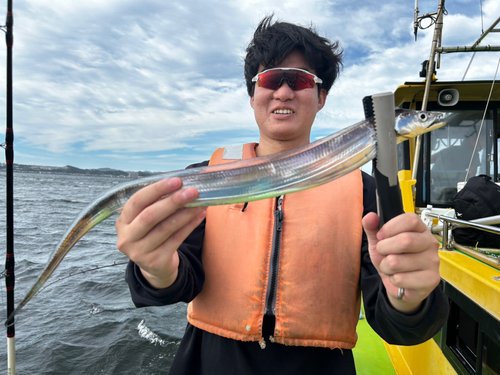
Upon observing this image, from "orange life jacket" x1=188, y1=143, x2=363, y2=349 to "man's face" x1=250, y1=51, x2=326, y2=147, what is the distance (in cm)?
48

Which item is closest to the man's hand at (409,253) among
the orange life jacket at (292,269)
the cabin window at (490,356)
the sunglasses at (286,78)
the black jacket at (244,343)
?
the black jacket at (244,343)

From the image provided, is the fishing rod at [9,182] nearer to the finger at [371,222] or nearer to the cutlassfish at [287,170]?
the cutlassfish at [287,170]

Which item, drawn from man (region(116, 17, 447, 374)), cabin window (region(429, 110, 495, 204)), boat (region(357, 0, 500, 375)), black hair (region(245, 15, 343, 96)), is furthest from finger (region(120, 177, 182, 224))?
cabin window (region(429, 110, 495, 204))

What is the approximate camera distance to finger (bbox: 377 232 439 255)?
49.1 inches

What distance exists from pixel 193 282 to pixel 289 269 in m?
0.67

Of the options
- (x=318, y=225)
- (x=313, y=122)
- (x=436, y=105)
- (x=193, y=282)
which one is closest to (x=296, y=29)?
(x=313, y=122)

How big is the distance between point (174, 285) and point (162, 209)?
644 millimetres

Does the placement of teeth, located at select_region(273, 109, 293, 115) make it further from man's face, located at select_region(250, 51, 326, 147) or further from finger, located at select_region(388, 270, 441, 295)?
finger, located at select_region(388, 270, 441, 295)

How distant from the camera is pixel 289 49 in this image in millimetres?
2484

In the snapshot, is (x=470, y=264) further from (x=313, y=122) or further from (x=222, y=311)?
(x=222, y=311)

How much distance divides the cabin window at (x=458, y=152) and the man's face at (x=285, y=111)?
4.83 meters

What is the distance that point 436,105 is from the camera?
19.6ft

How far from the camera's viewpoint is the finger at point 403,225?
49.5 inches

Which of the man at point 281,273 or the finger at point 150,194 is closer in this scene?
the finger at point 150,194
